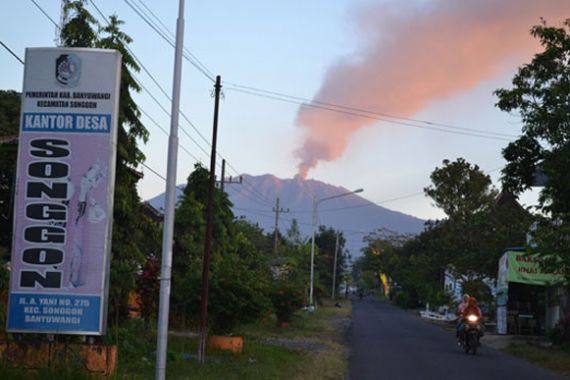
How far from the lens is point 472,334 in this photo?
24.5 m

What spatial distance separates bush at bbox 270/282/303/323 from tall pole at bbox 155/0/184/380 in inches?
789

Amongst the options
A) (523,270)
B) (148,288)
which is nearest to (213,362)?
(148,288)

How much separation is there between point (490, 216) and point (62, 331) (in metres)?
36.0

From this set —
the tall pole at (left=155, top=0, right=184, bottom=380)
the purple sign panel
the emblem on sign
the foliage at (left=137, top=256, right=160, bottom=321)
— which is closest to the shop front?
the foliage at (left=137, top=256, right=160, bottom=321)

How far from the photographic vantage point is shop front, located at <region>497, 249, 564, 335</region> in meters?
33.9

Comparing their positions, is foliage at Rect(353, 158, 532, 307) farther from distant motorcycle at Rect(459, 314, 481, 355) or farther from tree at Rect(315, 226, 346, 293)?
tree at Rect(315, 226, 346, 293)

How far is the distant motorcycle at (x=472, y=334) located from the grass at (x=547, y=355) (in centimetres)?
150

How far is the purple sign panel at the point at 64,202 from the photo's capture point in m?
12.1

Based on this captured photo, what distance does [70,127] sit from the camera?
12.4 m

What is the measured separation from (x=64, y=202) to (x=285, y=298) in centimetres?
2195

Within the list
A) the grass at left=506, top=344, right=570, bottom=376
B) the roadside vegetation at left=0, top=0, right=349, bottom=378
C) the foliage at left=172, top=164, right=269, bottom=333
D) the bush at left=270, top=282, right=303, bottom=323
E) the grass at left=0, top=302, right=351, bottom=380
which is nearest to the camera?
the grass at left=0, top=302, right=351, bottom=380

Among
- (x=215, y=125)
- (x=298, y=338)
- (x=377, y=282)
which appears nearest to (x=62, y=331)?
(x=215, y=125)

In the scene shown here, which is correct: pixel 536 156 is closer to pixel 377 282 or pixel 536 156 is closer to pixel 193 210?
pixel 193 210

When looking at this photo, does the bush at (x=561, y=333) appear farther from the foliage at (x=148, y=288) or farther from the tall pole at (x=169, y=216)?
the tall pole at (x=169, y=216)
